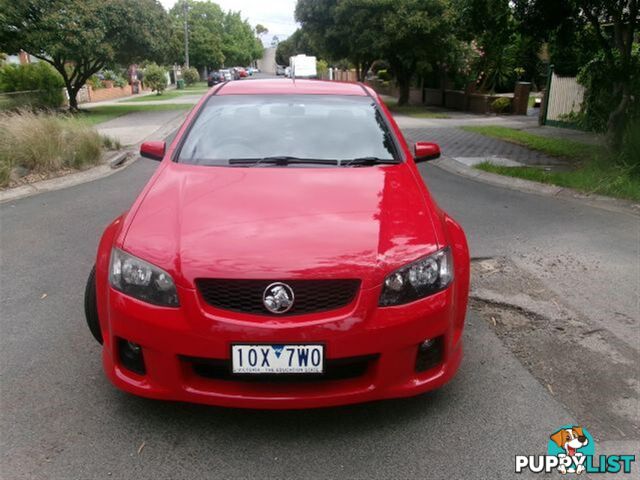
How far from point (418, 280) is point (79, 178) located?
8.09 metres

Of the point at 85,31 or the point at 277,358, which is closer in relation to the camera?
the point at 277,358

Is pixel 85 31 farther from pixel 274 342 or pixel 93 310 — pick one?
pixel 274 342

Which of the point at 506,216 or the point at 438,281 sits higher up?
the point at 438,281

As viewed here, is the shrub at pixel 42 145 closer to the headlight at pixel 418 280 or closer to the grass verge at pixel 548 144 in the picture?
the headlight at pixel 418 280

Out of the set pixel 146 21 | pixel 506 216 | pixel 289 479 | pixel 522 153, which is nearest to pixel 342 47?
pixel 146 21

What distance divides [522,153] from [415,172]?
8.96 metres

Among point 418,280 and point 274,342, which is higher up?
point 418,280

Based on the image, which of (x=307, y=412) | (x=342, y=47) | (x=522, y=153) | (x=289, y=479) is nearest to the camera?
(x=289, y=479)

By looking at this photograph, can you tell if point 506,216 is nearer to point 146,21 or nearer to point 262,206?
point 262,206

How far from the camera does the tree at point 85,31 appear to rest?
18.7 meters

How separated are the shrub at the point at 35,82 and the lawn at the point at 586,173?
58.1 ft

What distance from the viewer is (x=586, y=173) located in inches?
337

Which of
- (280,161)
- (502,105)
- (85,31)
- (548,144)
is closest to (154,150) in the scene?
(280,161)

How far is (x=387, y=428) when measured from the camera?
110 inches
